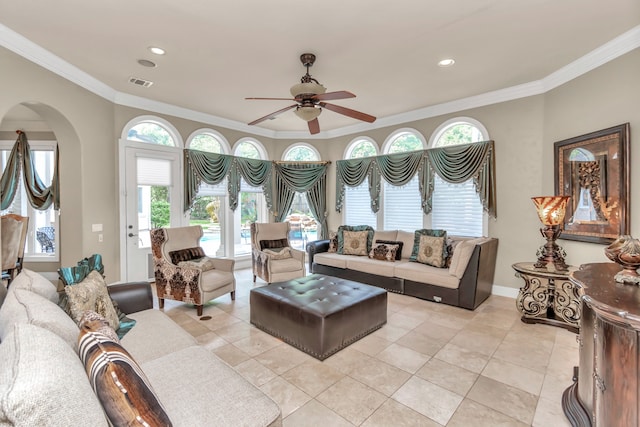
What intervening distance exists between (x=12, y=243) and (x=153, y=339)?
3.47 metres

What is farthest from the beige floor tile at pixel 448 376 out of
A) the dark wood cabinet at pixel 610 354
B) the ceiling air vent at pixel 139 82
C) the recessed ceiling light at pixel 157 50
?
the ceiling air vent at pixel 139 82

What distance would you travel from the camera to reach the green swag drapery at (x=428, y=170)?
14.9 ft

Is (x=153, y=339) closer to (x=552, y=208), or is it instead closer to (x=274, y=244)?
(x=274, y=244)

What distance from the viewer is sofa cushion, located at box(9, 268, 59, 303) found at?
180 cm

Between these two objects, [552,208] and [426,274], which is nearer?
[552,208]

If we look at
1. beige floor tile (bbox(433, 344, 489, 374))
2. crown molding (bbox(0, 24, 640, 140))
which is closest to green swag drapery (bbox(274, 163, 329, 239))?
crown molding (bbox(0, 24, 640, 140))

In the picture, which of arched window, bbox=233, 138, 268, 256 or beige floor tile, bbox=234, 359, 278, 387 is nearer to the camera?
beige floor tile, bbox=234, 359, 278, 387

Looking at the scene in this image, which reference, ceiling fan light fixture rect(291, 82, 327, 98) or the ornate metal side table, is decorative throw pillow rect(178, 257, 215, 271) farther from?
the ornate metal side table

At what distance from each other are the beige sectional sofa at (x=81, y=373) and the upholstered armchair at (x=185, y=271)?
45.5 inches

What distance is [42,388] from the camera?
2.60 feet

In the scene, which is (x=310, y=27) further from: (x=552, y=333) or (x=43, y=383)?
(x=552, y=333)

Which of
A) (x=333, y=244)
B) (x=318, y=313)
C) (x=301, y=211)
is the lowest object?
(x=318, y=313)

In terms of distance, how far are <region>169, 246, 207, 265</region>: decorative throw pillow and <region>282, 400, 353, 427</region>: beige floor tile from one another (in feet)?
8.86

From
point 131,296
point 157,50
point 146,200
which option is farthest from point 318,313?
point 146,200
